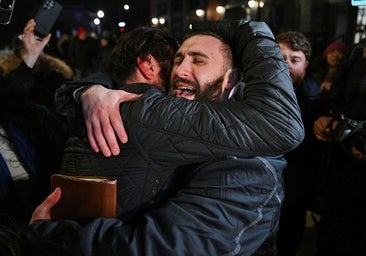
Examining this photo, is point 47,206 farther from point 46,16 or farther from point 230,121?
point 46,16

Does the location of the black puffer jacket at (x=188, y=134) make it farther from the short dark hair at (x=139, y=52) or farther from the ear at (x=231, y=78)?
the short dark hair at (x=139, y=52)

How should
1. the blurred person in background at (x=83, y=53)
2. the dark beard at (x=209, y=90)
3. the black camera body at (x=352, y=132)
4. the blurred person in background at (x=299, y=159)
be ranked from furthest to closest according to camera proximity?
1. the blurred person in background at (x=83, y=53)
2. the blurred person in background at (x=299, y=159)
3. the black camera body at (x=352, y=132)
4. the dark beard at (x=209, y=90)

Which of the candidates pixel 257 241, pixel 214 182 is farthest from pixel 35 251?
pixel 257 241

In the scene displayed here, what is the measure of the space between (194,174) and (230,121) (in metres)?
0.22

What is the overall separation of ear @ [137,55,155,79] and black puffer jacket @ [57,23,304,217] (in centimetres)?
41

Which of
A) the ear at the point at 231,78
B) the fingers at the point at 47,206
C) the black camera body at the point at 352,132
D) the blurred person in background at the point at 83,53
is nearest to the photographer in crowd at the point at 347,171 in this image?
the black camera body at the point at 352,132

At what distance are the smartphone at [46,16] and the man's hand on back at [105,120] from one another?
1.78 meters

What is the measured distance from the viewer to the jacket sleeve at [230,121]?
1150mm

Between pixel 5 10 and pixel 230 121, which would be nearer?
pixel 230 121

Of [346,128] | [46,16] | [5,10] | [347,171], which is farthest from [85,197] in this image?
[46,16]

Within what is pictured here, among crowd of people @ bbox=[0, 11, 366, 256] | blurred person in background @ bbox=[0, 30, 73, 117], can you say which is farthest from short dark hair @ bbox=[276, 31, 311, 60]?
blurred person in background @ bbox=[0, 30, 73, 117]

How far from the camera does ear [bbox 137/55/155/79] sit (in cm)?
167

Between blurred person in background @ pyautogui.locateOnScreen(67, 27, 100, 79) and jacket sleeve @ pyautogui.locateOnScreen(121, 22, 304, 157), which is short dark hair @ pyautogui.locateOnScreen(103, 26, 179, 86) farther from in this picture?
blurred person in background @ pyautogui.locateOnScreen(67, 27, 100, 79)

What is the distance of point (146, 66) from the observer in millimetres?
1670
